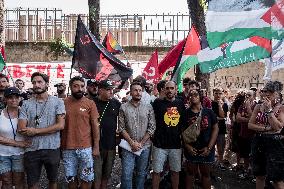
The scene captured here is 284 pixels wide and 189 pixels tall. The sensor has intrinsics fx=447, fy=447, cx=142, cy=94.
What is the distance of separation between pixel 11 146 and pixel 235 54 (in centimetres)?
369

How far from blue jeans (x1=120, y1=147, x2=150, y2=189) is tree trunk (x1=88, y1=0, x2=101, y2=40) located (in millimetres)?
5516

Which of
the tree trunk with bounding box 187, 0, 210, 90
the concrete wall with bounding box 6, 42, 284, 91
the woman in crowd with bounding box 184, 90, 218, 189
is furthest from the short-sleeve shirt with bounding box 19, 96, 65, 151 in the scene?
the concrete wall with bounding box 6, 42, 284, 91

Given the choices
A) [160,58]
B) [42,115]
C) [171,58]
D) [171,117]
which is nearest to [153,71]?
[171,58]

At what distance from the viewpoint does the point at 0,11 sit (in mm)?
11648

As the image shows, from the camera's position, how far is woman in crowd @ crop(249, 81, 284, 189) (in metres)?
6.19

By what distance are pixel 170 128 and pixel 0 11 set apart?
6.89 metres

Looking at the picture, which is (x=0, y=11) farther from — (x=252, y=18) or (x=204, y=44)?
(x=252, y=18)

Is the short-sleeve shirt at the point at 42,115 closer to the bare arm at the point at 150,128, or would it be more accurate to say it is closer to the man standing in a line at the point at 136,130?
the man standing in a line at the point at 136,130

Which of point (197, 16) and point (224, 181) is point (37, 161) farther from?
point (197, 16)

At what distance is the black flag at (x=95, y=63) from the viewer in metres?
7.78

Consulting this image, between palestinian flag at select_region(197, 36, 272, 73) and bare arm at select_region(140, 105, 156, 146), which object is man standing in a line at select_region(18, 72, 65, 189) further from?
palestinian flag at select_region(197, 36, 272, 73)

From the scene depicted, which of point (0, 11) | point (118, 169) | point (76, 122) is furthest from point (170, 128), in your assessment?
point (0, 11)

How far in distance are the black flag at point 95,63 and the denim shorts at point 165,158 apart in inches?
63.2

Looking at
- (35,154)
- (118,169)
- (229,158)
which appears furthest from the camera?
(229,158)
